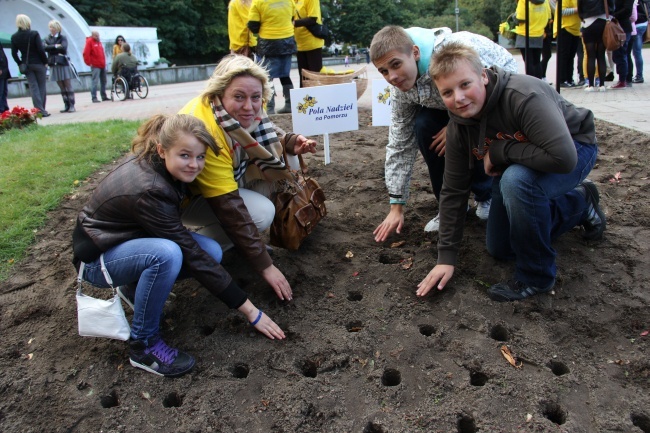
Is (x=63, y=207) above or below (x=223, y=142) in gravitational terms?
below

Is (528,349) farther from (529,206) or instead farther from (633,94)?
(633,94)

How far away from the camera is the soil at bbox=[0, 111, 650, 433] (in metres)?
2.08

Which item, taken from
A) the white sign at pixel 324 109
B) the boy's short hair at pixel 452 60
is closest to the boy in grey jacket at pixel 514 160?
the boy's short hair at pixel 452 60

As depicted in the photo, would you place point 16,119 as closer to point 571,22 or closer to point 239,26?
point 239,26

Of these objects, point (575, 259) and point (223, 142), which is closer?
point (223, 142)

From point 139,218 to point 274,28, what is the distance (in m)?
5.18

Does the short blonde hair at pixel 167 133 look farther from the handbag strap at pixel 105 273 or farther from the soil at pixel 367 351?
the soil at pixel 367 351

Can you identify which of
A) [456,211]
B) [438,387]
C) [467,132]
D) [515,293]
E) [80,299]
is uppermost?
[467,132]

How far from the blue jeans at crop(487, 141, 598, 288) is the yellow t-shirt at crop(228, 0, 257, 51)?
213 inches

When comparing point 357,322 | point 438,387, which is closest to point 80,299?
point 357,322

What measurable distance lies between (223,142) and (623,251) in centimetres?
237

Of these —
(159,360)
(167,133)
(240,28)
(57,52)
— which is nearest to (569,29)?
(240,28)

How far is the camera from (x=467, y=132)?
8.51 feet

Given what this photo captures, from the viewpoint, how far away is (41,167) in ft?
15.9
